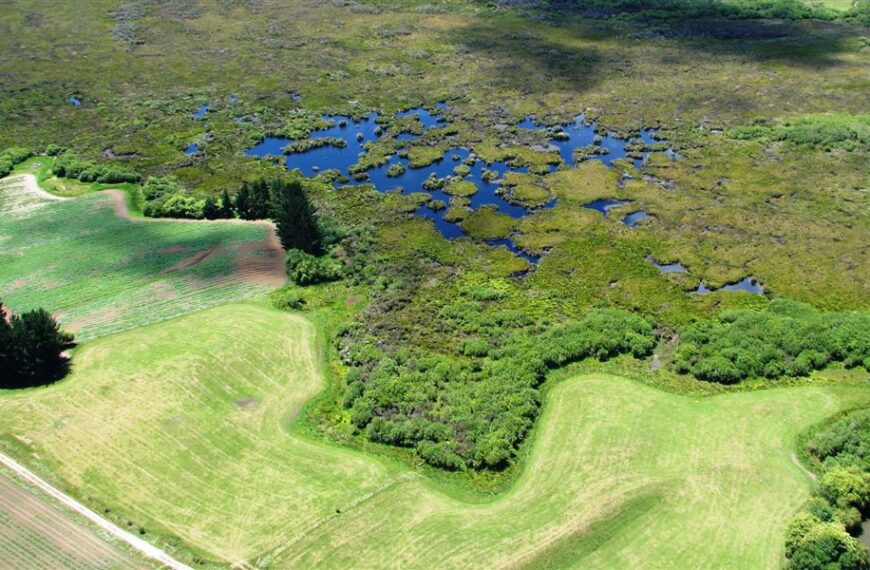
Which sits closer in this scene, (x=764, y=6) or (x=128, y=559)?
(x=128, y=559)

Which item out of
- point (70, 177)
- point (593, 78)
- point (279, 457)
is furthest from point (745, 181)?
point (70, 177)

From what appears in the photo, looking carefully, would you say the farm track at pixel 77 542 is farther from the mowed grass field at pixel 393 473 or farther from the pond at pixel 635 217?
the pond at pixel 635 217

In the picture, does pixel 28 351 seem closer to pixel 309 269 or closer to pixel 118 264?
pixel 118 264

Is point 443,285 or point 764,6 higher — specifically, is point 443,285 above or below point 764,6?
below

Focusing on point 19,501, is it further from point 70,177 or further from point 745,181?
point 745,181

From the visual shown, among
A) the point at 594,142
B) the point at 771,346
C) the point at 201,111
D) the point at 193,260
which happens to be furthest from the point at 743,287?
the point at 201,111

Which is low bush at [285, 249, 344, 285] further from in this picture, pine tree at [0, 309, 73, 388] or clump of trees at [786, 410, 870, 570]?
clump of trees at [786, 410, 870, 570]

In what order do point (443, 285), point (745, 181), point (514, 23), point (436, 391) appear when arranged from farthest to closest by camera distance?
point (514, 23) → point (745, 181) → point (443, 285) → point (436, 391)

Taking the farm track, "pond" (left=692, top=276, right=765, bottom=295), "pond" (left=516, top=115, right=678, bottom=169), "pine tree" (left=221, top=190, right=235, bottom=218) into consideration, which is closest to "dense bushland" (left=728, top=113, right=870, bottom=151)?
"pond" (left=516, top=115, right=678, bottom=169)
